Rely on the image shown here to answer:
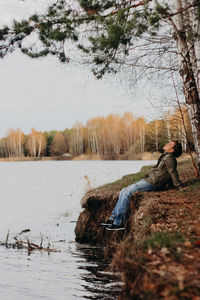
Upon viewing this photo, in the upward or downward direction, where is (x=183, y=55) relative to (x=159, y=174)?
upward

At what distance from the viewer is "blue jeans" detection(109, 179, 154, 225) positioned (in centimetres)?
607

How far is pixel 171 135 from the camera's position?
10984 mm

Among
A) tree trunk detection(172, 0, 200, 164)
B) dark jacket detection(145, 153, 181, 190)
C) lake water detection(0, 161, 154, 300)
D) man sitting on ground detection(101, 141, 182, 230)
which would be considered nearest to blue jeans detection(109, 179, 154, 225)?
man sitting on ground detection(101, 141, 182, 230)

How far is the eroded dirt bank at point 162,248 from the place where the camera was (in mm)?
2703

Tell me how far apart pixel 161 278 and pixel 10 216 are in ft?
34.5

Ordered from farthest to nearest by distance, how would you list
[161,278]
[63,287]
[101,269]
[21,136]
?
[21,136] → [101,269] → [63,287] → [161,278]

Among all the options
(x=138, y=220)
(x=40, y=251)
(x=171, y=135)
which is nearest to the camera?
(x=138, y=220)

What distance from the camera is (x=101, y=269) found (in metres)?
6.16

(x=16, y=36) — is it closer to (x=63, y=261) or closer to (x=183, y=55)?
(x=183, y=55)

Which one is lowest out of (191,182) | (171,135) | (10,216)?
(10,216)

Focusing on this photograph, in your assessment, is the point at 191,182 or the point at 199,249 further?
the point at 191,182

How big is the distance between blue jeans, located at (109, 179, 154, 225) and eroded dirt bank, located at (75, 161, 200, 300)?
0.14m

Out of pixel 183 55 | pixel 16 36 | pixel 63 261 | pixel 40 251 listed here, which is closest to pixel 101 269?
pixel 63 261

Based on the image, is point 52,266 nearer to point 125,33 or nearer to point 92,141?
point 125,33
